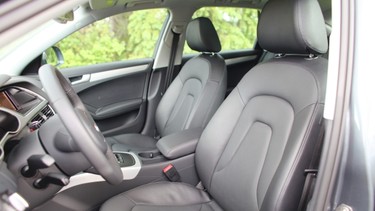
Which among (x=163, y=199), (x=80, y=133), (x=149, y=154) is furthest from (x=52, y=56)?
(x=80, y=133)

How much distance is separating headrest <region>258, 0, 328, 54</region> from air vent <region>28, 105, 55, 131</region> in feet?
3.10

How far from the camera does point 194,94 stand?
2416 millimetres

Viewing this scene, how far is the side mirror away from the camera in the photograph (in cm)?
215

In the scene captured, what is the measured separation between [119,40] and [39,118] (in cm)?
259

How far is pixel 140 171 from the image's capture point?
1.77m

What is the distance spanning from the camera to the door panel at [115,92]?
2.59 metres

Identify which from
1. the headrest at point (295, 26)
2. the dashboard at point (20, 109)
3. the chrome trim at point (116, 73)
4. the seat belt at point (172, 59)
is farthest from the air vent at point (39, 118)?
the seat belt at point (172, 59)

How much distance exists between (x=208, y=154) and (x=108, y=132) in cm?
114

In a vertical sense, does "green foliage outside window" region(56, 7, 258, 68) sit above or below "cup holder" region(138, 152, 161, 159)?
above

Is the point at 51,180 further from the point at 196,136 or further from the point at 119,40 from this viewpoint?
the point at 119,40

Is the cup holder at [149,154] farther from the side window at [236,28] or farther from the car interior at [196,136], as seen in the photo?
the side window at [236,28]

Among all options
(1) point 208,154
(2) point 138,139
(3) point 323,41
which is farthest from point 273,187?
(2) point 138,139

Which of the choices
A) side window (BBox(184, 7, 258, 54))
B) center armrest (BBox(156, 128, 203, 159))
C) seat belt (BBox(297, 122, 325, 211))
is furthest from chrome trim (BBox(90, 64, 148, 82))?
seat belt (BBox(297, 122, 325, 211))

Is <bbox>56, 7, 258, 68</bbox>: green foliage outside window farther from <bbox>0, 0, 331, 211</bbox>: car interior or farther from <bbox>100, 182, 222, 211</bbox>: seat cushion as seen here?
<bbox>100, 182, 222, 211</bbox>: seat cushion
